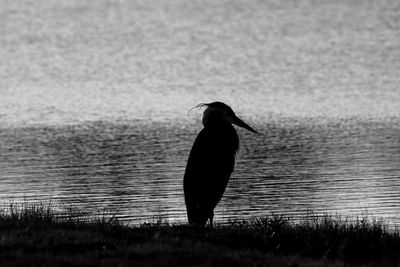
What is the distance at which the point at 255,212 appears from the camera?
53.8 ft

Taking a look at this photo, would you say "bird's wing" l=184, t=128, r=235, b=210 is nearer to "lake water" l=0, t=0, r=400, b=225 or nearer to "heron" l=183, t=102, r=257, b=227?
"heron" l=183, t=102, r=257, b=227

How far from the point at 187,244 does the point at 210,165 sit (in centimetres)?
350

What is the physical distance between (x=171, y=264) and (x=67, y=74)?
112 ft

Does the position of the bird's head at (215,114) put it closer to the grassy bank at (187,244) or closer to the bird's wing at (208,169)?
the bird's wing at (208,169)

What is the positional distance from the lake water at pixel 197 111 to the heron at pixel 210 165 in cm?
196

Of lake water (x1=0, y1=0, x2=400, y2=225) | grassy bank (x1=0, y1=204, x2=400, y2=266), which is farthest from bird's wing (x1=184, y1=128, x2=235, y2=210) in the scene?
lake water (x1=0, y1=0, x2=400, y2=225)

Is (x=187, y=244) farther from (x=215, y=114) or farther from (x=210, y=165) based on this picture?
(x=215, y=114)

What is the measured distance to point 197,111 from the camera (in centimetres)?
3058

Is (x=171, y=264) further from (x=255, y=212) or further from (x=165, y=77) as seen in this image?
(x=165, y=77)

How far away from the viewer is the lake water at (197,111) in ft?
59.8

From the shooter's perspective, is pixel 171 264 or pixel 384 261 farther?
pixel 384 261

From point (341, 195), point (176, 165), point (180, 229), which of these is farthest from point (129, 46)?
point (180, 229)

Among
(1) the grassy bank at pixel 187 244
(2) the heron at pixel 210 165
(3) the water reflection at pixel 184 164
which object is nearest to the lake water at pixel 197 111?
(3) the water reflection at pixel 184 164

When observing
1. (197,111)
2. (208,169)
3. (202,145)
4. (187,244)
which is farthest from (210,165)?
(197,111)
